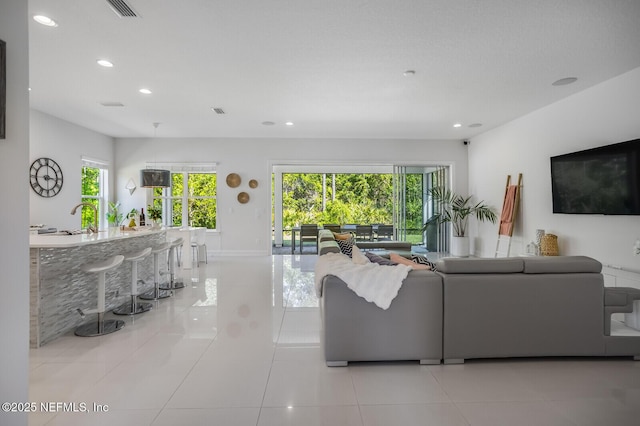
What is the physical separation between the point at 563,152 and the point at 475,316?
3909mm

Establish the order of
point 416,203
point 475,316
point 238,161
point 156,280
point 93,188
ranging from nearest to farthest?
point 475,316
point 156,280
point 93,188
point 238,161
point 416,203

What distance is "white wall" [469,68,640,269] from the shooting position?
163 inches

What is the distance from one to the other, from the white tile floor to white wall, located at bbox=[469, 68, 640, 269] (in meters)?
2.27

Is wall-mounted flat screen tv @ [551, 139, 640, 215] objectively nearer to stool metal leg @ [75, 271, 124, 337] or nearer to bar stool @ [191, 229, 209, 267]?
stool metal leg @ [75, 271, 124, 337]

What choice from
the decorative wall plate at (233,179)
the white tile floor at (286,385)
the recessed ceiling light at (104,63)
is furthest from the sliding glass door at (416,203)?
the recessed ceiling light at (104,63)

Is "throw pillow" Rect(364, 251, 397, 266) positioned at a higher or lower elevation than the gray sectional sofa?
higher

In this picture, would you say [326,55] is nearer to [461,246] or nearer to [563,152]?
[563,152]

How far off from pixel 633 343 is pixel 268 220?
21.9 ft

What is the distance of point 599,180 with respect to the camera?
438 cm

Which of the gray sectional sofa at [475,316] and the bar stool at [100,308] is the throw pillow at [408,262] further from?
the bar stool at [100,308]

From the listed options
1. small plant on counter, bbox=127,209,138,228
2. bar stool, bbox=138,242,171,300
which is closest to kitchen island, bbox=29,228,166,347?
bar stool, bbox=138,242,171,300

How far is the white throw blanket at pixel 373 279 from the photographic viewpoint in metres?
2.54

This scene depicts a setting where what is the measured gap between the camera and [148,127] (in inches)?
277

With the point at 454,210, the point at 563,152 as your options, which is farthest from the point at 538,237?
the point at 454,210
